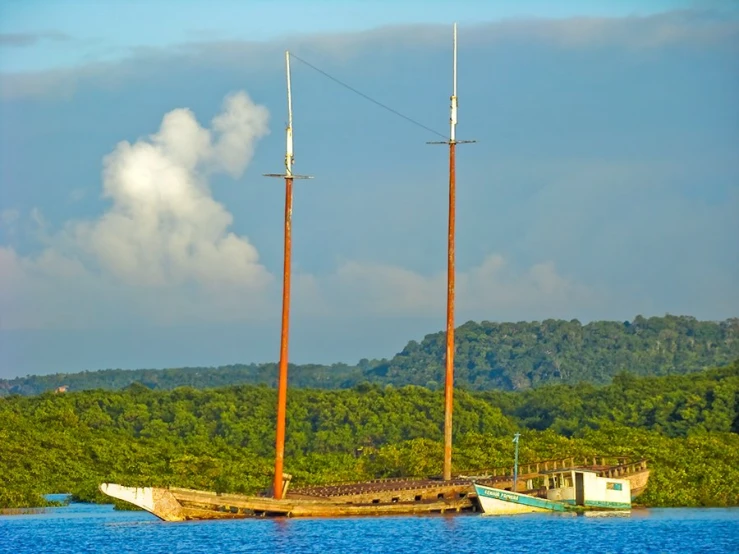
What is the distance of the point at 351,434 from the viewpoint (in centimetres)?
11712

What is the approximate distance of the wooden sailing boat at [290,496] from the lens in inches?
2291

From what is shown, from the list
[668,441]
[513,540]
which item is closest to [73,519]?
[513,540]

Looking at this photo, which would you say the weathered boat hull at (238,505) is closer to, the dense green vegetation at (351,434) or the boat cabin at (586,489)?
the boat cabin at (586,489)

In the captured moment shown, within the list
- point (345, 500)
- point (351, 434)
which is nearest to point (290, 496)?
point (345, 500)

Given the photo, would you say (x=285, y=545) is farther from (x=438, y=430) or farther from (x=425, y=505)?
(x=438, y=430)

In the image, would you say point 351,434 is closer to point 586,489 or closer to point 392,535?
point 586,489

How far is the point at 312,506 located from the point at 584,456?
74.7 feet

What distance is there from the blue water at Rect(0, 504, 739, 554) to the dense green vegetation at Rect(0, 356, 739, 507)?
1075 centimetres

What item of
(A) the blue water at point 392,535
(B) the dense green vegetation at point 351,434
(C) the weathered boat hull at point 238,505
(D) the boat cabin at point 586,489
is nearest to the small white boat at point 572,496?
(D) the boat cabin at point 586,489

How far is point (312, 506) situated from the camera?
2339 inches

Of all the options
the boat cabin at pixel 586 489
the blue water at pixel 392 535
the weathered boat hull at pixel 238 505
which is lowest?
the blue water at pixel 392 535

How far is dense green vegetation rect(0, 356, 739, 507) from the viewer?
76.5 m

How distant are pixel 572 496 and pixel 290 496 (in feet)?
39.6

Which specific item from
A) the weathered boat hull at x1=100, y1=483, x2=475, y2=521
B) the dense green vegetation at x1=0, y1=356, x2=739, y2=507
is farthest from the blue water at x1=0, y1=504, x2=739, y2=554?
the dense green vegetation at x1=0, y1=356, x2=739, y2=507
